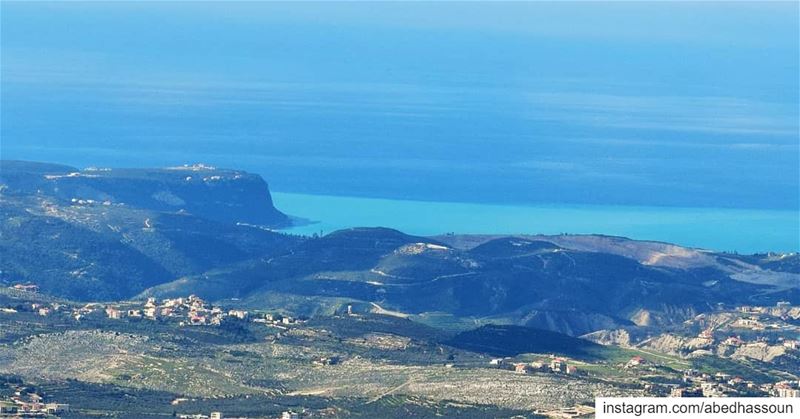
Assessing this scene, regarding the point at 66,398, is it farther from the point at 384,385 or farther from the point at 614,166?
the point at 614,166

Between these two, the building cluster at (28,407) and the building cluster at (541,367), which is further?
the building cluster at (541,367)

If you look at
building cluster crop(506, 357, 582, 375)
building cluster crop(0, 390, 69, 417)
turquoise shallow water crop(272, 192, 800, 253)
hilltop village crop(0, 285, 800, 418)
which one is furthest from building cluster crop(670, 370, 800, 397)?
turquoise shallow water crop(272, 192, 800, 253)

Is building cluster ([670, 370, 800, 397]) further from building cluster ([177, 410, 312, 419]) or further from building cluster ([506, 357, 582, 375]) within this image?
building cluster ([177, 410, 312, 419])

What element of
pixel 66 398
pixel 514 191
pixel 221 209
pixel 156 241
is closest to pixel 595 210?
pixel 514 191

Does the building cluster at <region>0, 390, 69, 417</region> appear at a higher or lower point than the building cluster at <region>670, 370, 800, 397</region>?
lower

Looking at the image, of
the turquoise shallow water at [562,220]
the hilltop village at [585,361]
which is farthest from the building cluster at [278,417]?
the turquoise shallow water at [562,220]

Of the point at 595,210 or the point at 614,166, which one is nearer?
the point at 595,210

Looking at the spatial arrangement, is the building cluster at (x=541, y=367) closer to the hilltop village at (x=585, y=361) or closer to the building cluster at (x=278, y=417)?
the hilltop village at (x=585, y=361)
